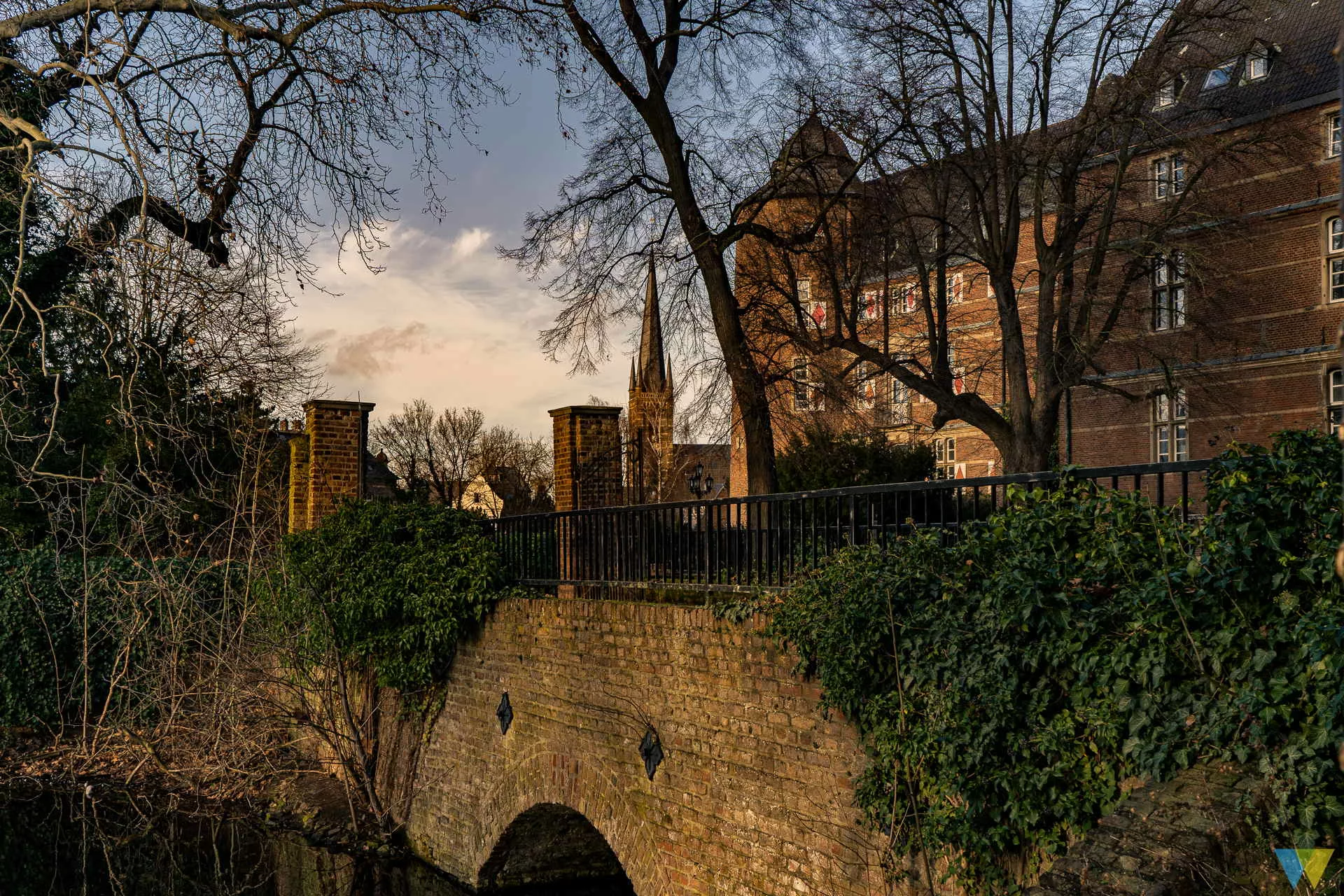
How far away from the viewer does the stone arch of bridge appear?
9.09 meters

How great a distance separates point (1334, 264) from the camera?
95.9 ft

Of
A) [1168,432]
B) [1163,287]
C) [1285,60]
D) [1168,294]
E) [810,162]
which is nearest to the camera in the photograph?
[810,162]

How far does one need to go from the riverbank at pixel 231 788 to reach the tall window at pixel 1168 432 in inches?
938

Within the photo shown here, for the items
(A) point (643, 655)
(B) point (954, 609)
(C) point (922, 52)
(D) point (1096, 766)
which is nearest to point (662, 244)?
(C) point (922, 52)

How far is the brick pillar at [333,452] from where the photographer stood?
55.2ft

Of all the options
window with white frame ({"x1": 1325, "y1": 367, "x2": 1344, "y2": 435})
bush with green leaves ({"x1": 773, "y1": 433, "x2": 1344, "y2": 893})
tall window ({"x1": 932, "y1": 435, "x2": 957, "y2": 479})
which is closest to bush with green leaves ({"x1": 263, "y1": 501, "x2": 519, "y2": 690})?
bush with green leaves ({"x1": 773, "y1": 433, "x2": 1344, "y2": 893})

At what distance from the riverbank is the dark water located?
0.18m

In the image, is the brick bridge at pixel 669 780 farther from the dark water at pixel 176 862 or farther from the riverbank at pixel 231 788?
the riverbank at pixel 231 788

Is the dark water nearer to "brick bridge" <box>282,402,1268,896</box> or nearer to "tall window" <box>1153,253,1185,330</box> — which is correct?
"brick bridge" <box>282,402,1268,896</box>

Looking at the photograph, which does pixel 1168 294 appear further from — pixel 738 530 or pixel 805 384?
pixel 738 530

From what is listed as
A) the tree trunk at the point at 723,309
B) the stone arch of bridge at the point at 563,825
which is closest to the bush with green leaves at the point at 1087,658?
the stone arch of bridge at the point at 563,825

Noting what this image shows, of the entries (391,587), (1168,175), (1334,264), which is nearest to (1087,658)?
(391,587)

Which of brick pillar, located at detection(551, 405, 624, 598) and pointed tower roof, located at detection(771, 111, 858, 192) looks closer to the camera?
brick pillar, located at detection(551, 405, 624, 598)

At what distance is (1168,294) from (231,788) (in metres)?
28.0
